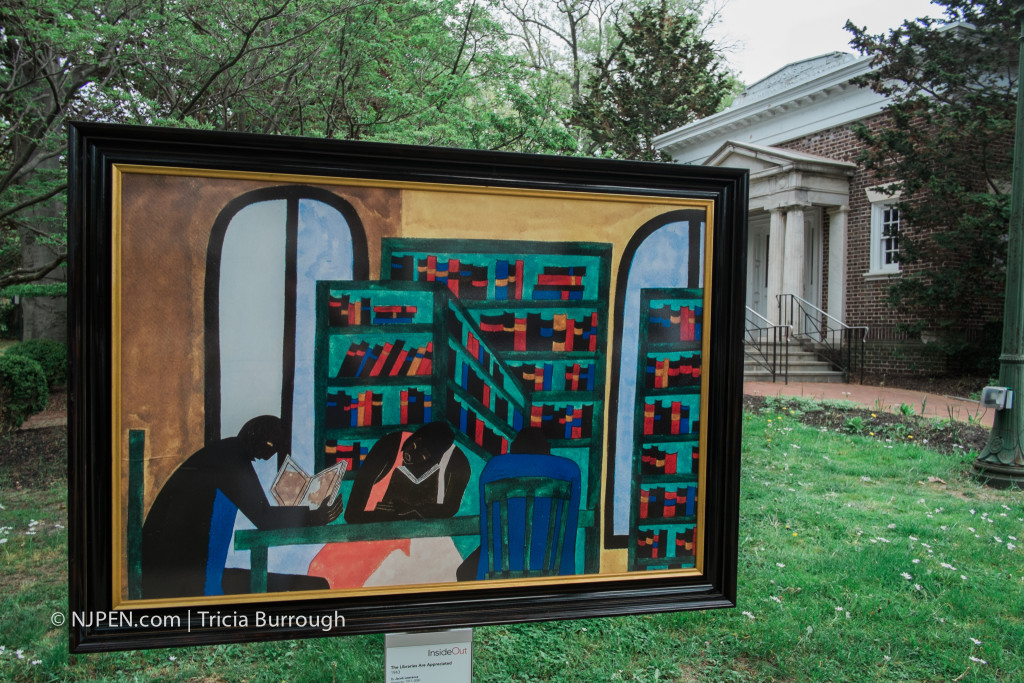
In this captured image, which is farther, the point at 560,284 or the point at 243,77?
the point at 243,77

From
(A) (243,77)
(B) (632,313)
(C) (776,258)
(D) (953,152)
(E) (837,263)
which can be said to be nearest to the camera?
(B) (632,313)

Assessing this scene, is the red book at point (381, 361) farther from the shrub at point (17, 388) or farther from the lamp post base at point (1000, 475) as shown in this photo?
the shrub at point (17, 388)

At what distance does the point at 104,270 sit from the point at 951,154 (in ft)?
45.6

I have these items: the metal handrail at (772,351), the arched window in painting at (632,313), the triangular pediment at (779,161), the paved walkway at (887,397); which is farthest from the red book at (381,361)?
the triangular pediment at (779,161)

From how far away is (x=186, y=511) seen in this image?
1.49 metres

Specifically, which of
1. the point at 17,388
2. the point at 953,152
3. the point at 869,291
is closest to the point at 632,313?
the point at 17,388

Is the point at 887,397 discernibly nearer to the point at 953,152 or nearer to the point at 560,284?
the point at 953,152

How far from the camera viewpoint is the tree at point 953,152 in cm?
1119

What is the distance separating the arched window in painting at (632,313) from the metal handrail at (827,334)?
42.1ft

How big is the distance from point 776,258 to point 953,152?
4352 mm

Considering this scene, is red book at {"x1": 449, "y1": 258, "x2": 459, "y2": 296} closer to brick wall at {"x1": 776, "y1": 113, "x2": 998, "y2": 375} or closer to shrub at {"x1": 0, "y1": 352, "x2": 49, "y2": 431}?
shrub at {"x1": 0, "y1": 352, "x2": 49, "y2": 431}

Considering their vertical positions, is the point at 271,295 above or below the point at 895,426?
above

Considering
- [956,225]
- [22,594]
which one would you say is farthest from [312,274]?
[956,225]

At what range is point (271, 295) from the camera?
1.52m
